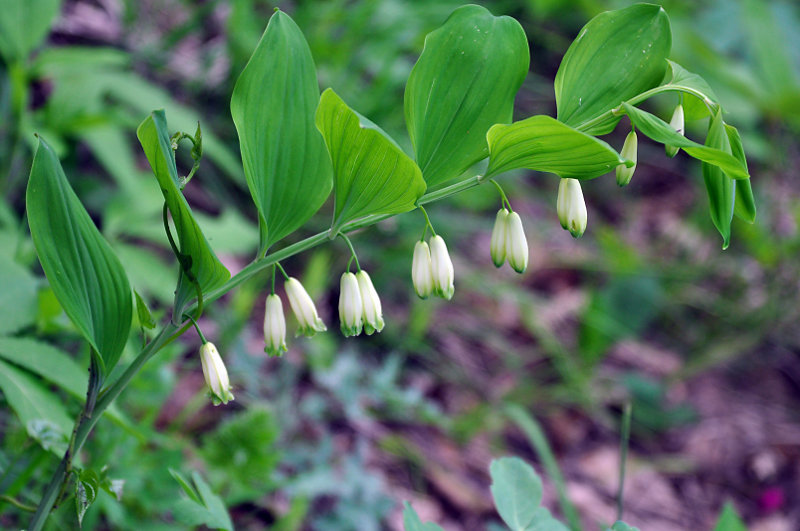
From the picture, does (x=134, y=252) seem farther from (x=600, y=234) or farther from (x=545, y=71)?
(x=545, y=71)

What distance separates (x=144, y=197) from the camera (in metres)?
2.06

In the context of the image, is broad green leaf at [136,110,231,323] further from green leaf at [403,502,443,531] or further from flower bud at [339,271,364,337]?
green leaf at [403,502,443,531]

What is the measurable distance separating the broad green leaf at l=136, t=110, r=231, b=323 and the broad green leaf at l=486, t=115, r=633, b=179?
419 millimetres

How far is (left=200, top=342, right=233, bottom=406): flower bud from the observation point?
0.89 metres

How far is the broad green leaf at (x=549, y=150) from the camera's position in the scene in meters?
0.81

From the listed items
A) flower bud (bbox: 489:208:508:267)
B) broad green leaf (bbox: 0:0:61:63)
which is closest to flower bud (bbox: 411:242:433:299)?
flower bud (bbox: 489:208:508:267)

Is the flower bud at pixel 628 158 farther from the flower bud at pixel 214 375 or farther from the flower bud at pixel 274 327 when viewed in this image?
the flower bud at pixel 214 375

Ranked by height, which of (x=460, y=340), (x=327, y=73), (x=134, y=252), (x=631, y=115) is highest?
(x=631, y=115)

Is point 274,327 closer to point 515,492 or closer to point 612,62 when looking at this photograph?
point 515,492

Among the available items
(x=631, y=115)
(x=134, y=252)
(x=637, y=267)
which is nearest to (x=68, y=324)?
(x=134, y=252)

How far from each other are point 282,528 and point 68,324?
0.85 m

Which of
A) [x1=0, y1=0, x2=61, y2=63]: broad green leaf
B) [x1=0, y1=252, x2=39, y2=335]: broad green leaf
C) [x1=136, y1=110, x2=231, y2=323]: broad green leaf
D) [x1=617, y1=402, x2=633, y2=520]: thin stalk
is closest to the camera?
[x1=136, y1=110, x2=231, y2=323]: broad green leaf

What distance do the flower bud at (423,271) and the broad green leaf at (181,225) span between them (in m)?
0.29

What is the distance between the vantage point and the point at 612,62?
94 cm
